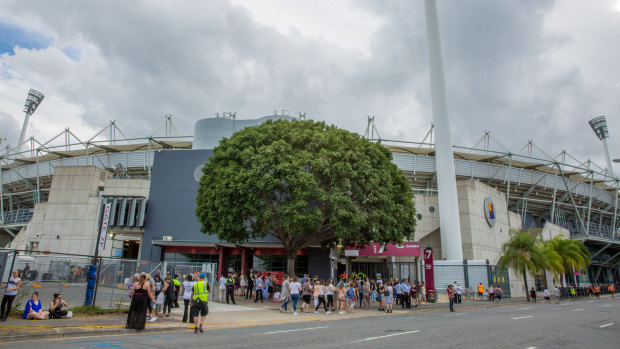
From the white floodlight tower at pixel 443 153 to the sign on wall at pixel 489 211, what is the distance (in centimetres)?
685

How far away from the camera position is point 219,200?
24109 mm

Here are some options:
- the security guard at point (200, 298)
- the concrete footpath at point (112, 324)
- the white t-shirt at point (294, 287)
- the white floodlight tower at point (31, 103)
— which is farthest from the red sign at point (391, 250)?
the white floodlight tower at point (31, 103)

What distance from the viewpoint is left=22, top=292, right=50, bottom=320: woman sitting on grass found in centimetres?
1275

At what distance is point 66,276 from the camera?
15.1 metres

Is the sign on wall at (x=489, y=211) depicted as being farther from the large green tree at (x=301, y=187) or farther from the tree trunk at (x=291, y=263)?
the tree trunk at (x=291, y=263)

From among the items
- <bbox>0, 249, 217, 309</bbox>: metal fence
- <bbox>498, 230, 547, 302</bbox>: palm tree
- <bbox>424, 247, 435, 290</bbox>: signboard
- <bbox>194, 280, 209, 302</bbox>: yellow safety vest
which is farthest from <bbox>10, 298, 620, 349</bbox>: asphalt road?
<bbox>498, 230, 547, 302</bbox>: palm tree

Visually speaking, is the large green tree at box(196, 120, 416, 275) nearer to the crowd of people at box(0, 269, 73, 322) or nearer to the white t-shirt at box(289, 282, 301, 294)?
the white t-shirt at box(289, 282, 301, 294)

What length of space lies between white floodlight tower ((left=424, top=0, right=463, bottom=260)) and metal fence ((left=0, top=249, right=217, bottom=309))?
3239 centimetres

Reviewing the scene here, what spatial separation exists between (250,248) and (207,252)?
4839 millimetres

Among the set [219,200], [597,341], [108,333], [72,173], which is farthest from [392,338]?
[72,173]

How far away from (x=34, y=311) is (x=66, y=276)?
93.8 inches

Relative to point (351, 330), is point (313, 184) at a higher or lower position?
higher

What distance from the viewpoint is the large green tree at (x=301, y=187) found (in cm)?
2270

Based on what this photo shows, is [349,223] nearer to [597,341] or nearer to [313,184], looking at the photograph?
[313,184]
